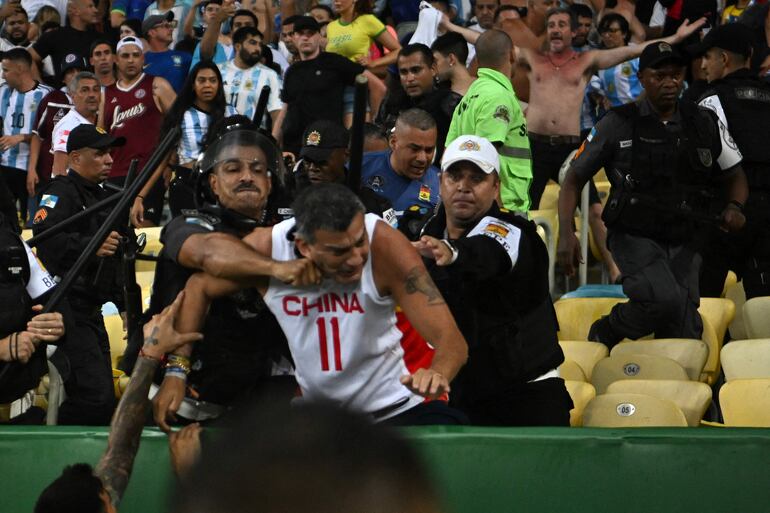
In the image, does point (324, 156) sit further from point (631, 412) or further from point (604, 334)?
point (631, 412)

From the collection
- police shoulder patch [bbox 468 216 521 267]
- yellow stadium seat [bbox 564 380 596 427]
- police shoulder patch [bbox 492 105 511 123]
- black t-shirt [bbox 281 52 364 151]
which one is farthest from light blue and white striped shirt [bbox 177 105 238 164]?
police shoulder patch [bbox 468 216 521 267]

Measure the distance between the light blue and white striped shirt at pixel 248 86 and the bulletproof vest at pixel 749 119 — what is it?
4.23m

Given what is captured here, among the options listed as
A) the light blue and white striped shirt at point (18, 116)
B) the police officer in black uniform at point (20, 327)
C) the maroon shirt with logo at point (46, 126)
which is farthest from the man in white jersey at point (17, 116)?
the police officer in black uniform at point (20, 327)

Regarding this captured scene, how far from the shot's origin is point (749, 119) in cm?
766

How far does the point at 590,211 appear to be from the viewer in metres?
9.39

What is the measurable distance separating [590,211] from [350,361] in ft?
17.6

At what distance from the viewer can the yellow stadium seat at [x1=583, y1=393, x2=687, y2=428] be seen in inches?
212

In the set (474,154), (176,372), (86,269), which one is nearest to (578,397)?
(474,154)

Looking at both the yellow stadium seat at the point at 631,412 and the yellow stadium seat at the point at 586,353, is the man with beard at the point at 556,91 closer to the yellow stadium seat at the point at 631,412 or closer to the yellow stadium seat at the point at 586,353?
the yellow stadium seat at the point at 586,353

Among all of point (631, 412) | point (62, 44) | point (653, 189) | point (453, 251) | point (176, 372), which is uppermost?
point (62, 44)

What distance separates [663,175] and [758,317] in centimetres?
93

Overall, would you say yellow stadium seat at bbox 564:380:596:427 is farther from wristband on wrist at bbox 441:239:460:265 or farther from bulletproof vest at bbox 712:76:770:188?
bulletproof vest at bbox 712:76:770:188

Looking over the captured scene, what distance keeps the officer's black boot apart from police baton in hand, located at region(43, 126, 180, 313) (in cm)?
257

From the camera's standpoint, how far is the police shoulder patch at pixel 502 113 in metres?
7.78
